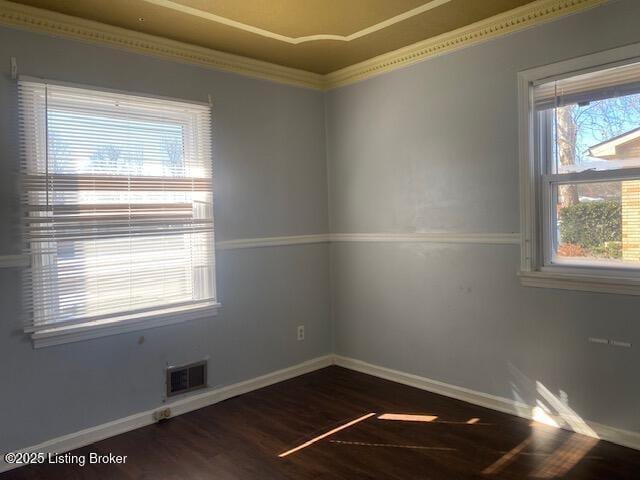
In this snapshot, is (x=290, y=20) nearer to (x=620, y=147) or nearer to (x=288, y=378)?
(x=620, y=147)

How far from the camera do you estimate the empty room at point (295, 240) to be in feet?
8.79

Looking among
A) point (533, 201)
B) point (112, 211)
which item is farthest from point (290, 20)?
point (533, 201)

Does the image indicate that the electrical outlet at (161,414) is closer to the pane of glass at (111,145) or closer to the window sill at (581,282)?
the pane of glass at (111,145)

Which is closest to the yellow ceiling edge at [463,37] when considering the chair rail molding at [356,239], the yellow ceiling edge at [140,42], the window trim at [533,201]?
the window trim at [533,201]

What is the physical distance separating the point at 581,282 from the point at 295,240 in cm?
213

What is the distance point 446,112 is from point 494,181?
614 millimetres

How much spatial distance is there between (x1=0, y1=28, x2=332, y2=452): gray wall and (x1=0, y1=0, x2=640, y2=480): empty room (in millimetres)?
16

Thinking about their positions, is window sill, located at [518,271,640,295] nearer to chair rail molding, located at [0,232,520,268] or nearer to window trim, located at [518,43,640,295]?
window trim, located at [518,43,640,295]

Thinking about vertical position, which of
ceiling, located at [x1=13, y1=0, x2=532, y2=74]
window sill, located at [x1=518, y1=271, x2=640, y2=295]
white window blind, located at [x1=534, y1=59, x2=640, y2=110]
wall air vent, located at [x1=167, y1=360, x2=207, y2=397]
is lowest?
wall air vent, located at [x1=167, y1=360, x2=207, y2=397]

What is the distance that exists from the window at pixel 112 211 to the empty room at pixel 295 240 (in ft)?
0.05

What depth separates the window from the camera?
9.05 ft

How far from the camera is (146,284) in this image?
10.4 feet

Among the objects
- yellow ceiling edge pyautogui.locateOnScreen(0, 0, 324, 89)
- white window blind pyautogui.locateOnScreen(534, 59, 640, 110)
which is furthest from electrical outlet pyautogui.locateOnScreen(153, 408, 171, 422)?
white window blind pyautogui.locateOnScreen(534, 59, 640, 110)

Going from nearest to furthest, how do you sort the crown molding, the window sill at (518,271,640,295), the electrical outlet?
the window sill at (518,271,640,295)
the crown molding
the electrical outlet
